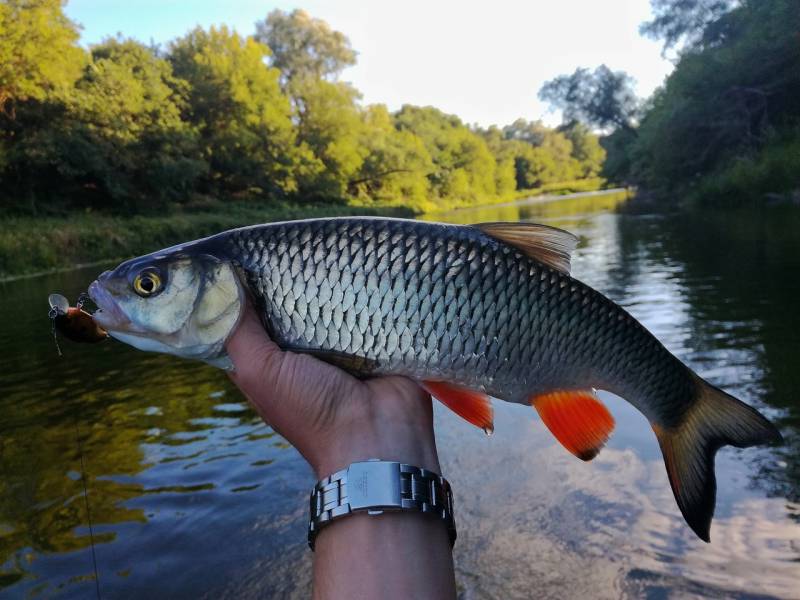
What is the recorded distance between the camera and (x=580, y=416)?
244 centimetres

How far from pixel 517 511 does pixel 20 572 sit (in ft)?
11.4

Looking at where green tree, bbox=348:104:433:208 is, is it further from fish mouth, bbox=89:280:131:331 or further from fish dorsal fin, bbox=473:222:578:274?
fish mouth, bbox=89:280:131:331

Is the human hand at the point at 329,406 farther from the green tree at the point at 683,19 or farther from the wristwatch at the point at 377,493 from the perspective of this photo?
the green tree at the point at 683,19

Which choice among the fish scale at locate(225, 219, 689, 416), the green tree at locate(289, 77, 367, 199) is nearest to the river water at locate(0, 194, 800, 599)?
the fish scale at locate(225, 219, 689, 416)

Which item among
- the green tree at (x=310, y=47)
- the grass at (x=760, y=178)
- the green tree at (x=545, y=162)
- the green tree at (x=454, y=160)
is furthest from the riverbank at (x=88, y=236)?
the green tree at (x=545, y=162)

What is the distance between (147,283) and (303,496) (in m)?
3.22

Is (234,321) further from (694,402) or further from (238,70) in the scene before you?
(238,70)

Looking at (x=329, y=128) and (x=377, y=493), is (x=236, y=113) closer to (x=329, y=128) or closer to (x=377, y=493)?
(x=329, y=128)

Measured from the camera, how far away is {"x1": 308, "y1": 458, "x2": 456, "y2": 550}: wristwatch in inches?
65.8

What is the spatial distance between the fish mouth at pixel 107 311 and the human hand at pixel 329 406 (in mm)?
410

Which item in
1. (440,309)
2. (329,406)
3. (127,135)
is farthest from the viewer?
(127,135)

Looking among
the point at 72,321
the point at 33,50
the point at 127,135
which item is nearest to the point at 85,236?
the point at 127,135

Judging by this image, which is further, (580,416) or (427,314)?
(580,416)

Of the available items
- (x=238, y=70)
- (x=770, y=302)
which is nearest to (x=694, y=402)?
(x=770, y=302)
